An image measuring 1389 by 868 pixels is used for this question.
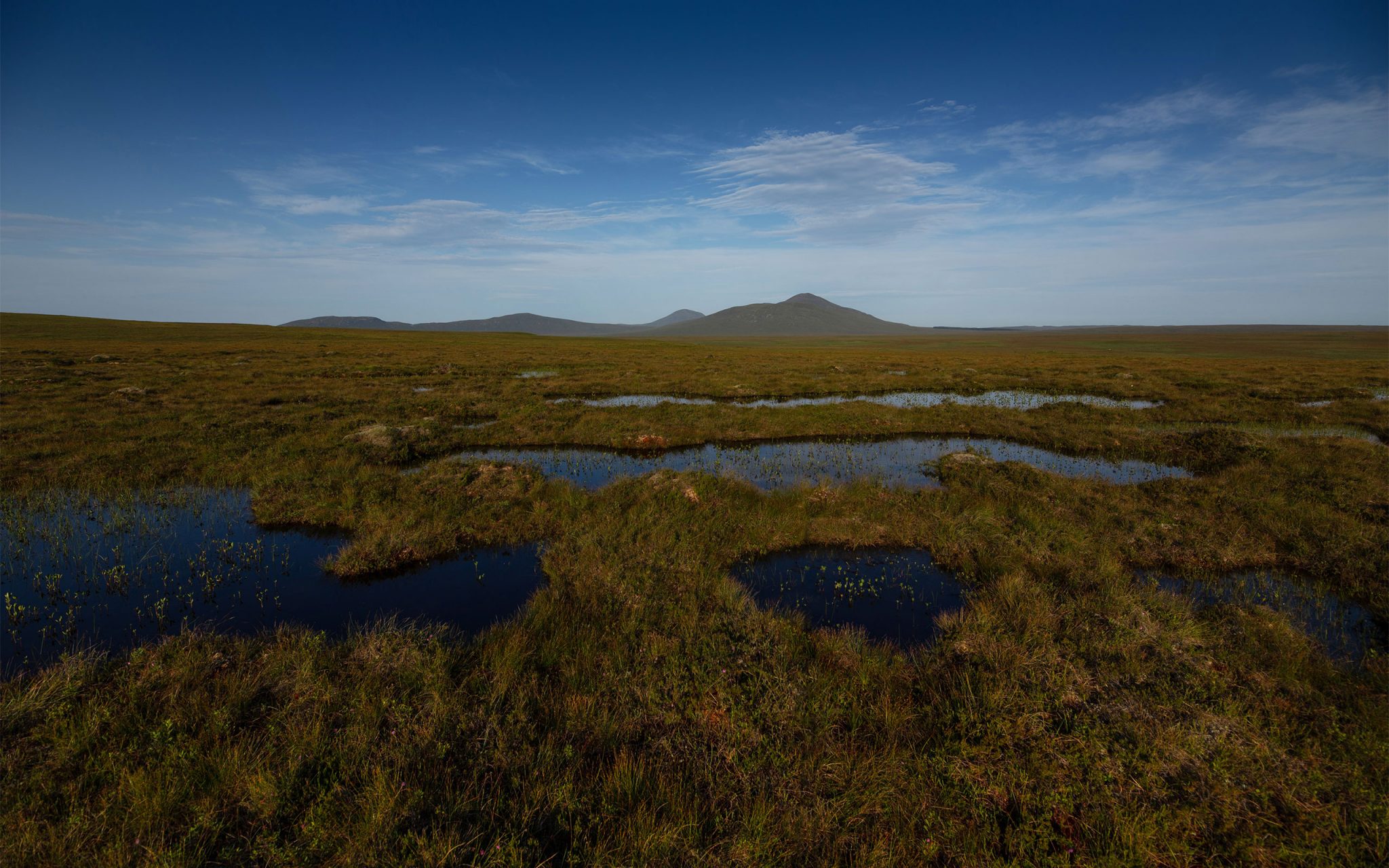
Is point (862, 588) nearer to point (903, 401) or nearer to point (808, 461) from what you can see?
point (808, 461)

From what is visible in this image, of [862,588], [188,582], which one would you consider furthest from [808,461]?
[188,582]

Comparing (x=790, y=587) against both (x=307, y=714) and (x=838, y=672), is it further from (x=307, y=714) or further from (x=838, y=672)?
A: (x=307, y=714)

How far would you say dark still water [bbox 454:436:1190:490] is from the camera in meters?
16.2

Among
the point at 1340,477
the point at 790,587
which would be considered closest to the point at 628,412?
the point at 790,587

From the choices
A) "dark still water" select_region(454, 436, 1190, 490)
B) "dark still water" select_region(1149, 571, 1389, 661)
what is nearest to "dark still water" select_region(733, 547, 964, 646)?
"dark still water" select_region(1149, 571, 1389, 661)

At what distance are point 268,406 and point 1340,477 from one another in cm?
4448

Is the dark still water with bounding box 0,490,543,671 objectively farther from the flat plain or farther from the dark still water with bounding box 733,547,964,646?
the dark still water with bounding box 733,547,964,646

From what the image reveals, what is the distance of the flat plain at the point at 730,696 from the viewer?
172 inches

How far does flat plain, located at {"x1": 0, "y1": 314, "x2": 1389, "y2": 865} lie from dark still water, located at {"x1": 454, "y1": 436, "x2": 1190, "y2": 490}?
1262 millimetres

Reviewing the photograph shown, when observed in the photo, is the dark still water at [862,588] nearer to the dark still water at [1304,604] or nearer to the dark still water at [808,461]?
the dark still water at [1304,604]

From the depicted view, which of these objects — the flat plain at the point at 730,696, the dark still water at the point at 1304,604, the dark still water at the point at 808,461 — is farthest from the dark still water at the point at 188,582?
the dark still water at the point at 1304,604

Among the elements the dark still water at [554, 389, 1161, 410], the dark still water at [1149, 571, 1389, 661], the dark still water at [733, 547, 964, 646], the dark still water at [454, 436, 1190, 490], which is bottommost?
the dark still water at [733, 547, 964, 646]

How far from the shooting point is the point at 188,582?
9.24 m

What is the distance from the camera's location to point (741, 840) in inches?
167
